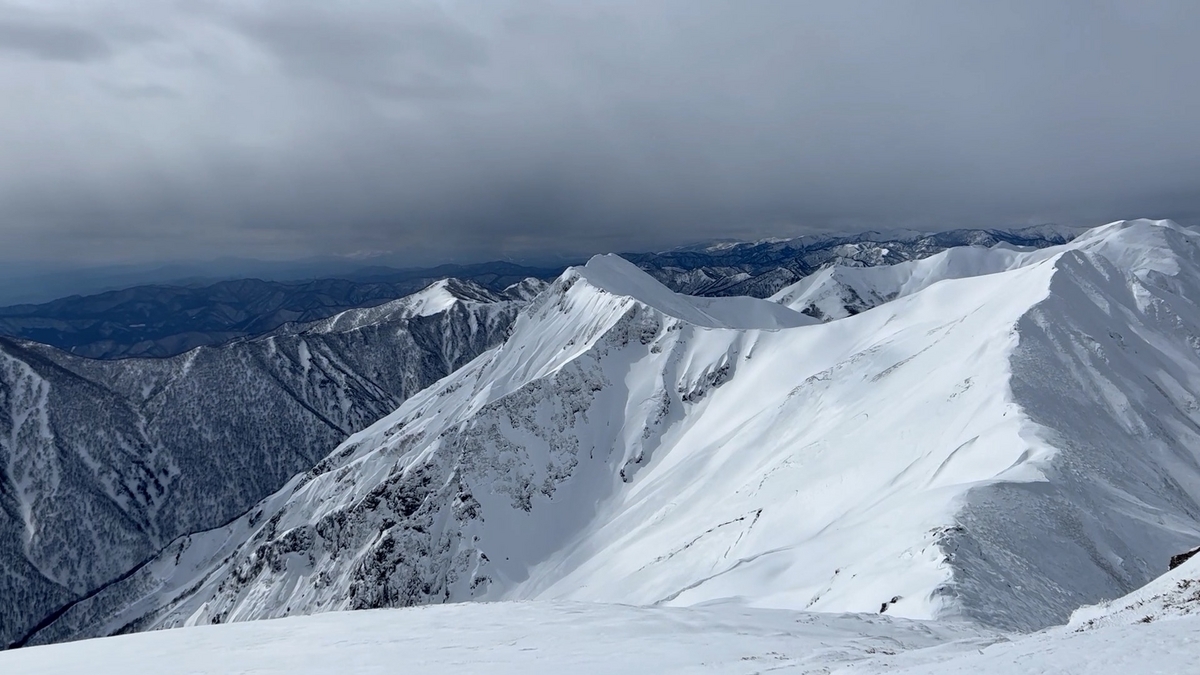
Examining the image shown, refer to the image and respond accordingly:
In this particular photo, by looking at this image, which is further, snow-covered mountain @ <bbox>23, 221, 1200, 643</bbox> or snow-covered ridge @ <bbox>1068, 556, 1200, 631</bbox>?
snow-covered mountain @ <bbox>23, 221, 1200, 643</bbox>

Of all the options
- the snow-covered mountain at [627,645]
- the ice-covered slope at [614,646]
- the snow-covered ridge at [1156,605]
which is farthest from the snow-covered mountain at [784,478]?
the ice-covered slope at [614,646]

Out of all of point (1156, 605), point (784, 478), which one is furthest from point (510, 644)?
point (784, 478)

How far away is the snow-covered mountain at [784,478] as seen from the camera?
126 ft

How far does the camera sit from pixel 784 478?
79188 mm

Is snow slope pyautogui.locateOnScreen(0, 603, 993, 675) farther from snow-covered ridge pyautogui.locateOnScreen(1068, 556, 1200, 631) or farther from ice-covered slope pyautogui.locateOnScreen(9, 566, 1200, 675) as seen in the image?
snow-covered ridge pyautogui.locateOnScreen(1068, 556, 1200, 631)

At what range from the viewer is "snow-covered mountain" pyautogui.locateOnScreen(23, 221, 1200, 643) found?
38375mm

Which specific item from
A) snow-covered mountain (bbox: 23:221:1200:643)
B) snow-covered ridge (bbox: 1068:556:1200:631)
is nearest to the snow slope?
snow-covered ridge (bbox: 1068:556:1200:631)

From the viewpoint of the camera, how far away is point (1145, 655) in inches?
542

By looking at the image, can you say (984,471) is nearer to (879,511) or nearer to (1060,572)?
(879,511)

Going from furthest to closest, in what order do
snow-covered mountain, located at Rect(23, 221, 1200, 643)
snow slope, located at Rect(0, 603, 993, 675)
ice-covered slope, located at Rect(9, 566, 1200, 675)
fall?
snow-covered mountain, located at Rect(23, 221, 1200, 643) < snow slope, located at Rect(0, 603, 993, 675) < ice-covered slope, located at Rect(9, 566, 1200, 675)

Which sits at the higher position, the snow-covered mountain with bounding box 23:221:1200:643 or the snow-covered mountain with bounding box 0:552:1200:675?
the snow-covered mountain with bounding box 0:552:1200:675

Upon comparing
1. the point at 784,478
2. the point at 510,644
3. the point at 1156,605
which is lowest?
the point at 784,478

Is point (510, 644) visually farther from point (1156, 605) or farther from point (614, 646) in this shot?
point (1156, 605)

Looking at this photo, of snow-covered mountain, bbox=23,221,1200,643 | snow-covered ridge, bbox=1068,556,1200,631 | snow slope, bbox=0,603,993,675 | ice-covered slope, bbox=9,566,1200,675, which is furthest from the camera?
snow-covered mountain, bbox=23,221,1200,643
